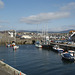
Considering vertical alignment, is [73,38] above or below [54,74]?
above

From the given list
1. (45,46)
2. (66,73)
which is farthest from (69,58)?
(45,46)

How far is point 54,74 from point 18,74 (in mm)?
10233

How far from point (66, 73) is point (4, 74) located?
13823mm

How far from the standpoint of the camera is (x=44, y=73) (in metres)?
28.3

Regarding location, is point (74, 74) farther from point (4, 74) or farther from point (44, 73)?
point (4, 74)

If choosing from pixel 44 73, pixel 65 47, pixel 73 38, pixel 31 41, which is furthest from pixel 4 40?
pixel 44 73

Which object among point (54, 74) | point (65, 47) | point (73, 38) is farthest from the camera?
point (73, 38)

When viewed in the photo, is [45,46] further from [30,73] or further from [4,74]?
[4,74]

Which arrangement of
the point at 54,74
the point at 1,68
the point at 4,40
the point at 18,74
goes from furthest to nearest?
the point at 4,40 < the point at 54,74 < the point at 1,68 < the point at 18,74

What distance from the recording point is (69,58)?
132 feet

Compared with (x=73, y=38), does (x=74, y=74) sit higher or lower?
lower

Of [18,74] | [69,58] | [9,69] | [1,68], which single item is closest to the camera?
[18,74]

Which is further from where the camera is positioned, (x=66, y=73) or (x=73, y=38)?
(x=73, y=38)

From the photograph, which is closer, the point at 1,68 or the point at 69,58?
the point at 1,68
